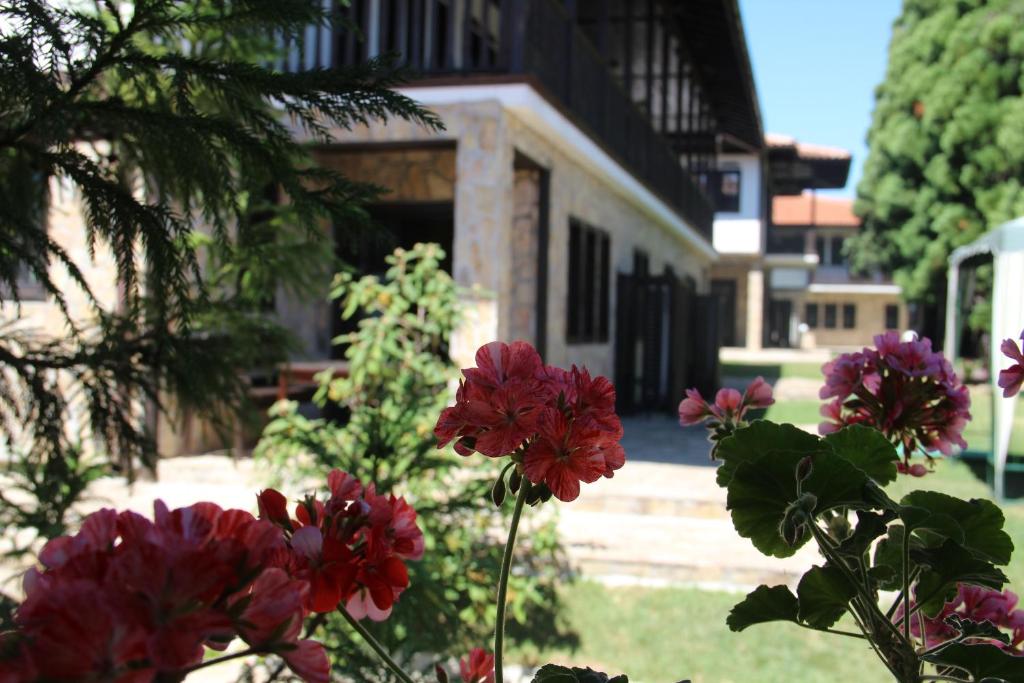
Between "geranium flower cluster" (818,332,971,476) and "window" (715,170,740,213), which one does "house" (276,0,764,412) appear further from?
"window" (715,170,740,213)

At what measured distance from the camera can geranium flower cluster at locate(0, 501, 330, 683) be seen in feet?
1.39

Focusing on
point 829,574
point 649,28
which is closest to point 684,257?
point 649,28

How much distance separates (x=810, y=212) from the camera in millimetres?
36625

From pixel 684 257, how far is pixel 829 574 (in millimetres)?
16729

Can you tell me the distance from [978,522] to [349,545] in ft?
1.79

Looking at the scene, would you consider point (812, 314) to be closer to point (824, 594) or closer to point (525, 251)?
point (525, 251)

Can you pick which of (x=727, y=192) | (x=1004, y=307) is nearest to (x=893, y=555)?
(x=1004, y=307)

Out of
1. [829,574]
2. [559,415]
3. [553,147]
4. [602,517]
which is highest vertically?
[553,147]

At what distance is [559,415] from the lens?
0.70 m

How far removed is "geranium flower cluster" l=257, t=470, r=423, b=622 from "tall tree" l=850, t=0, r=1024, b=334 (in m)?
19.4

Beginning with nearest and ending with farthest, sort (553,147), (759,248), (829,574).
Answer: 1. (829,574)
2. (553,147)
3. (759,248)

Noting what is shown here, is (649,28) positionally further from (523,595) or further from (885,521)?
(885,521)

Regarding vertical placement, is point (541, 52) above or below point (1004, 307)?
above

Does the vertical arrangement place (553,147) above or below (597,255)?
above
